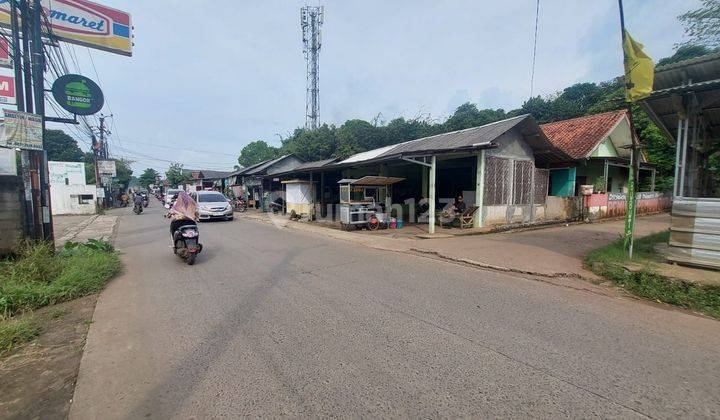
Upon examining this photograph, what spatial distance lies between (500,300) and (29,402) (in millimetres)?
5154

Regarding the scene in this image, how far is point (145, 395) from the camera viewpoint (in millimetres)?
2576

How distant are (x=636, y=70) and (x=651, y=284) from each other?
11.7 ft

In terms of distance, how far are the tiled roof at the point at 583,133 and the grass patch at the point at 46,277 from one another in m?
18.8

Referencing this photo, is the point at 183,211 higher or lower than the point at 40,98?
lower

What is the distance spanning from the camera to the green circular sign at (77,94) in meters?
7.52

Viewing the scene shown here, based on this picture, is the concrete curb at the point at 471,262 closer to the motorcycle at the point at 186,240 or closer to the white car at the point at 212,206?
the motorcycle at the point at 186,240

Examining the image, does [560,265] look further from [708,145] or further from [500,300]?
[708,145]

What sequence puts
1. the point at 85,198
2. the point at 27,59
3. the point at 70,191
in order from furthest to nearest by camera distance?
the point at 85,198
the point at 70,191
the point at 27,59

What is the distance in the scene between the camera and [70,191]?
2191 centimetres

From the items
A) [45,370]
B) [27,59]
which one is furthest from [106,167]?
[45,370]

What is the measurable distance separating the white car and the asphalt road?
1137 centimetres

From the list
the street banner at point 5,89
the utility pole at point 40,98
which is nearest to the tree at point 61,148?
the street banner at point 5,89

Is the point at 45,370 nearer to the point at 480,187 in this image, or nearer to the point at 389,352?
the point at 389,352

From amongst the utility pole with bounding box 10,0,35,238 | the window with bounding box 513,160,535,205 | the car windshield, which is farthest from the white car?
the window with bounding box 513,160,535,205
